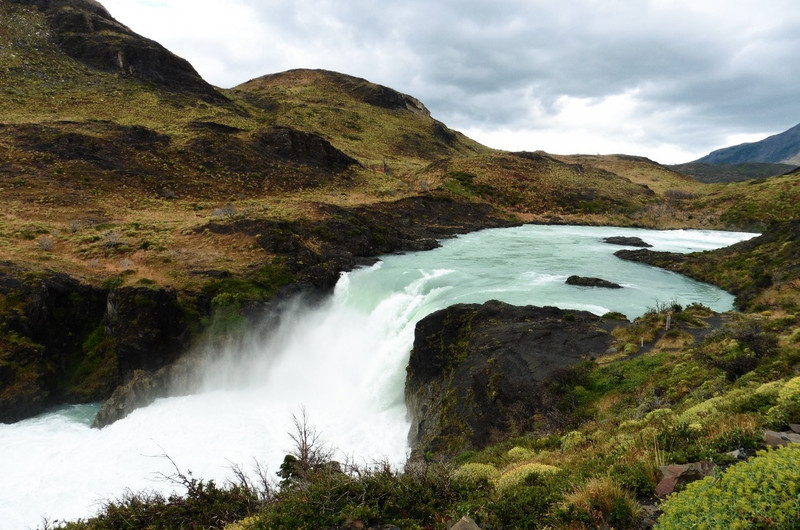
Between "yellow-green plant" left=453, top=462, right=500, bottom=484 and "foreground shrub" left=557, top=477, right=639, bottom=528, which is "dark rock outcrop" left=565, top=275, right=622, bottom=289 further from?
"foreground shrub" left=557, top=477, right=639, bottom=528

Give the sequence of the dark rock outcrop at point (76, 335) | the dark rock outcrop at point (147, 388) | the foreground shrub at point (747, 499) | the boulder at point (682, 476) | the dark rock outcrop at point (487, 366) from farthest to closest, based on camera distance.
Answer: the dark rock outcrop at point (76, 335), the dark rock outcrop at point (147, 388), the dark rock outcrop at point (487, 366), the boulder at point (682, 476), the foreground shrub at point (747, 499)

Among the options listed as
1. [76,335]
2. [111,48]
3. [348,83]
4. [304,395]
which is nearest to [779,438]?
[304,395]

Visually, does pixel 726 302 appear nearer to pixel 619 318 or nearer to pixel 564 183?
pixel 619 318

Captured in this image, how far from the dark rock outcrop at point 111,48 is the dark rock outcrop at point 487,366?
83.4m

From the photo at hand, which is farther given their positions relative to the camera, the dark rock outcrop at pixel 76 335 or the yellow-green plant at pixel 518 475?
the dark rock outcrop at pixel 76 335

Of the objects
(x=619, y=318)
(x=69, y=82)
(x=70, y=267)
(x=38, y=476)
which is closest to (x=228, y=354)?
(x=38, y=476)

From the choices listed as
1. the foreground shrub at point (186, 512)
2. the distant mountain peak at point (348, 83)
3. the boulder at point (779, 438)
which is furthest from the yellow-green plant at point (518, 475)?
the distant mountain peak at point (348, 83)

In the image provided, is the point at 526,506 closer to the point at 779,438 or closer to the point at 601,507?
the point at 601,507

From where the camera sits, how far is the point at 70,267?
26812mm

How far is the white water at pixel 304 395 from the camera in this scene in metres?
17.0

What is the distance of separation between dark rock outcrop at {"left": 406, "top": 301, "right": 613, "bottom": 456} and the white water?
254 cm

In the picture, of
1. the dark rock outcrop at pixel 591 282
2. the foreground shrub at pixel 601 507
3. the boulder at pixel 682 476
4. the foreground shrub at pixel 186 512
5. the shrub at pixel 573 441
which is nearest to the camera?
the foreground shrub at pixel 601 507

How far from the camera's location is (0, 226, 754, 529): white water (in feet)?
55.8

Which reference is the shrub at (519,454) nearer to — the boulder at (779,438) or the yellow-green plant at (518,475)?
the yellow-green plant at (518,475)
